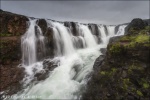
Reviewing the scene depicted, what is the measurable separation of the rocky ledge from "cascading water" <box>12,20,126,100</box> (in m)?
1.44

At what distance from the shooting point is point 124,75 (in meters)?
6.18

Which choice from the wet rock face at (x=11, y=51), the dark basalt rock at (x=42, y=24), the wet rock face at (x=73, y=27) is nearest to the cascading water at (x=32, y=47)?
the dark basalt rock at (x=42, y=24)

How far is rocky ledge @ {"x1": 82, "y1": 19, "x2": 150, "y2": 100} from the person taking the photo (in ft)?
18.6

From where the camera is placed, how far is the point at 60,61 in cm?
1265

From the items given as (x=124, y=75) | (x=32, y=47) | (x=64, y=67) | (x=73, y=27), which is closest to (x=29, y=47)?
(x=32, y=47)

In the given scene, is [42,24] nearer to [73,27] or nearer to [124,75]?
[73,27]

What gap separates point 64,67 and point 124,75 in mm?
6058

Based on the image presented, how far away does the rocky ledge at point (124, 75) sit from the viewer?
18.6 ft

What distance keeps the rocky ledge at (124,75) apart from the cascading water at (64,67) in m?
1.44

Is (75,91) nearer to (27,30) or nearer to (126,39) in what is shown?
(126,39)

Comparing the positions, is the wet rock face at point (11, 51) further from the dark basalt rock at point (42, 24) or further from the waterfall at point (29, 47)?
the dark basalt rock at point (42, 24)

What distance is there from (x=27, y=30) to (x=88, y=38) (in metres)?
8.76

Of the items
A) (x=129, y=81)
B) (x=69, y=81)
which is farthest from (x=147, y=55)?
(x=69, y=81)

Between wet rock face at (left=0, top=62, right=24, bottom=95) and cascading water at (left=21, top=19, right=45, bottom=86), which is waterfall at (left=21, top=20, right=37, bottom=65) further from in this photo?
wet rock face at (left=0, top=62, right=24, bottom=95)
